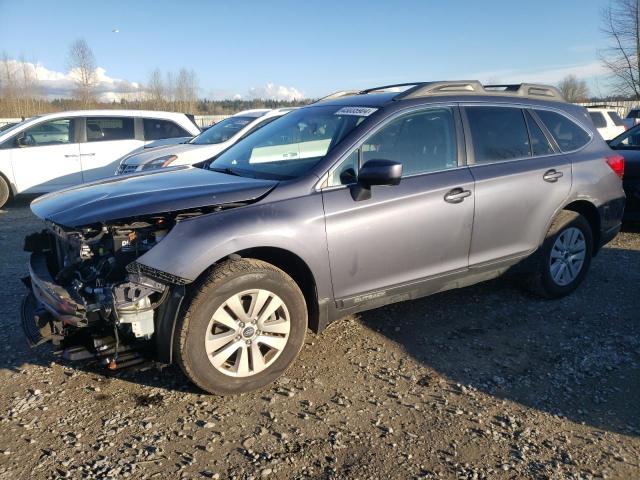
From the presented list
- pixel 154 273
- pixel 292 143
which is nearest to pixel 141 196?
pixel 154 273

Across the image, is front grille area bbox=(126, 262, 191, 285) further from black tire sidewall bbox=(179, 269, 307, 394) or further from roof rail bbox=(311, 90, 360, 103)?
roof rail bbox=(311, 90, 360, 103)

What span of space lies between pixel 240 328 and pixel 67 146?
8.88 m

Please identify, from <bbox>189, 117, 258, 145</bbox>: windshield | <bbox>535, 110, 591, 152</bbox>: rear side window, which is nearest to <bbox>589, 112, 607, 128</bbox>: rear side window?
<bbox>189, 117, 258, 145</bbox>: windshield

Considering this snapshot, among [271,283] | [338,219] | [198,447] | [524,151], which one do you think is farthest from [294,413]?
[524,151]

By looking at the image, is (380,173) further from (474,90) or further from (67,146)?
(67,146)

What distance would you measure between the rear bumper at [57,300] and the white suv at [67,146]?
7.84 m

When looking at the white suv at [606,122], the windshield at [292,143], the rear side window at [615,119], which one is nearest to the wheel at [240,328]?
the windshield at [292,143]

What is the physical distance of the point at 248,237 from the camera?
3.14 metres

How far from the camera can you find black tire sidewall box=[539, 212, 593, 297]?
461cm

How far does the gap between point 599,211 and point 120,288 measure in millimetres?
4254

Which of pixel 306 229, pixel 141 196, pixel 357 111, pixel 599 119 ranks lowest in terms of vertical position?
pixel 306 229

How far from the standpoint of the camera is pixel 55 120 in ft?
34.0

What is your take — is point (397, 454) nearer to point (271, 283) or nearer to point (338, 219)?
point (271, 283)

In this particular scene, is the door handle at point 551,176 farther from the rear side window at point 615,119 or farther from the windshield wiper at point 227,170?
the rear side window at point 615,119
